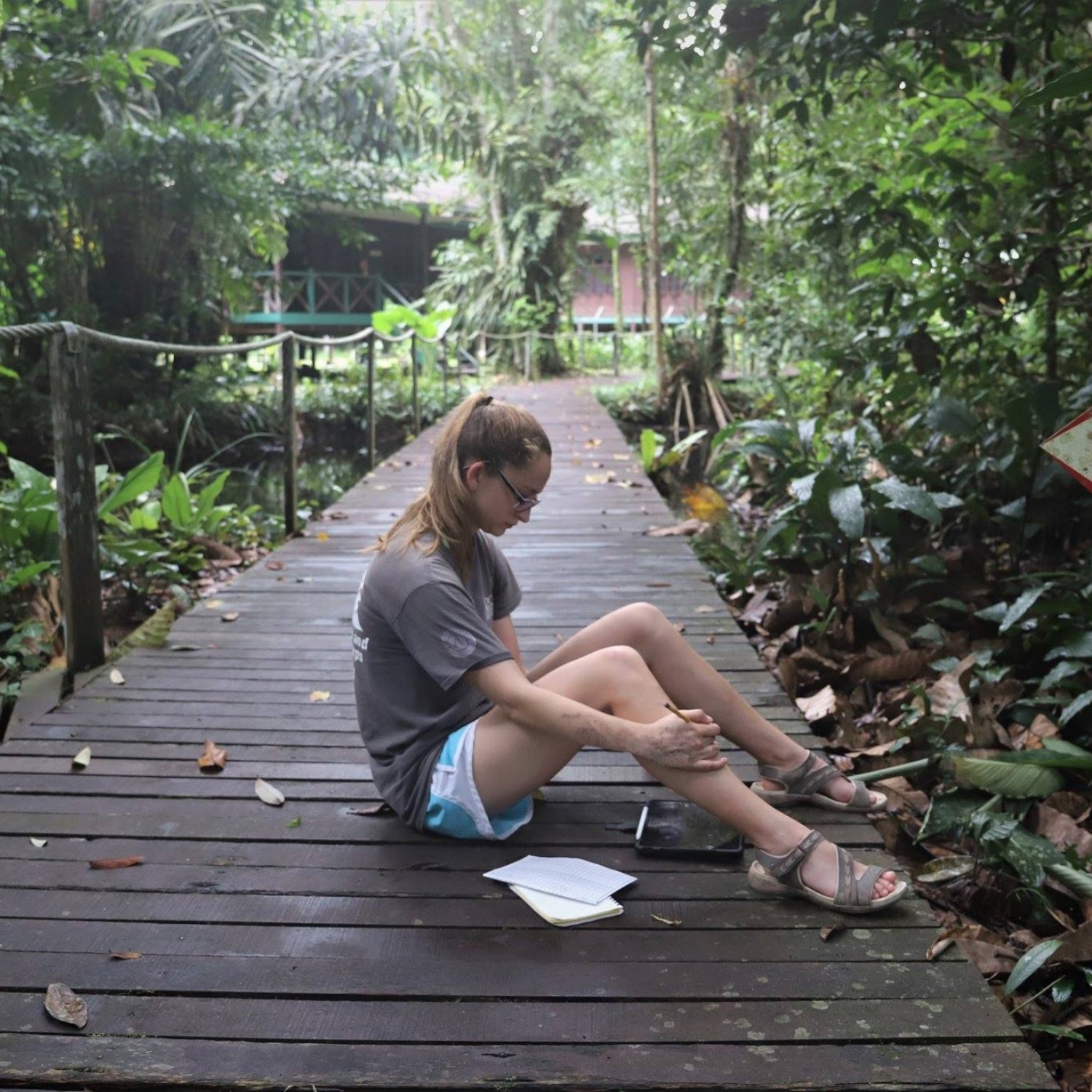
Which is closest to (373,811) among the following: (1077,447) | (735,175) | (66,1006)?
(66,1006)

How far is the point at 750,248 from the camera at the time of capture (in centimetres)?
1471

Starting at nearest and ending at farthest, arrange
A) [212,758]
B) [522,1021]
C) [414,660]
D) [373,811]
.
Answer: [522,1021] → [414,660] → [373,811] → [212,758]

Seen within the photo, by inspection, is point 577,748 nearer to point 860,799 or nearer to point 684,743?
point 684,743

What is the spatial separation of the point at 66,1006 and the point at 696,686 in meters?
1.50

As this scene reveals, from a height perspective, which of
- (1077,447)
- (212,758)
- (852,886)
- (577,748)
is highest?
(1077,447)

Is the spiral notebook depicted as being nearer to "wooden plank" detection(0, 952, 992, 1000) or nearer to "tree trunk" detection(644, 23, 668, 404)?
"wooden plank" detection(0, 952, 992, 1000)

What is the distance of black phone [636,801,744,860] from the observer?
249 centimetres

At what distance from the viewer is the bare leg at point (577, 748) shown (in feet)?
7.75

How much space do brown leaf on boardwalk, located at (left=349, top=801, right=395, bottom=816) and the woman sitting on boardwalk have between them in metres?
0.13

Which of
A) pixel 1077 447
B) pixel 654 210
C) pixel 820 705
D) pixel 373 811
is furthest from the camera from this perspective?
pixel 654 210

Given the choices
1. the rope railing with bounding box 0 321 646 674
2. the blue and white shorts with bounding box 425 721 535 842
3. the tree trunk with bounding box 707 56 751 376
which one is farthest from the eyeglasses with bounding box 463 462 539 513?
the tree trunk with bounding box 707 56 751 376

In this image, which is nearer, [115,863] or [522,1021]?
[522,1021]

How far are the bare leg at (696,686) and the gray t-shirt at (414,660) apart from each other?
0.28m

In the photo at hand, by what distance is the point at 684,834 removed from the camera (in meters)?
2.59
